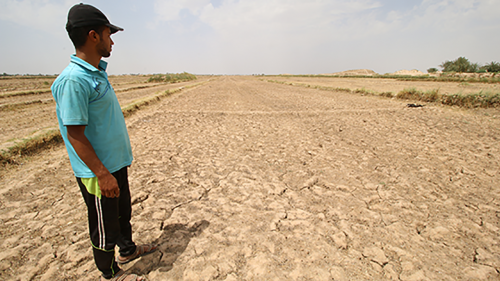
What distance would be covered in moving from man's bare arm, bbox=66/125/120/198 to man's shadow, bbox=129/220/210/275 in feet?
2.80

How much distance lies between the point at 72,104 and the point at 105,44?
51 cm

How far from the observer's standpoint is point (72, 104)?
1.32 meters

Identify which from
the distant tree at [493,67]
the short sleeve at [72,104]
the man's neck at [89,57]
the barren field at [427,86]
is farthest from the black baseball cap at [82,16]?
the distant tree at [493,67]

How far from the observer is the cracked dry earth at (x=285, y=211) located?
2.00 metres

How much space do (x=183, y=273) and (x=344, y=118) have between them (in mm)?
7324

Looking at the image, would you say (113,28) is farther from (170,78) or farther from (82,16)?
(170,78)

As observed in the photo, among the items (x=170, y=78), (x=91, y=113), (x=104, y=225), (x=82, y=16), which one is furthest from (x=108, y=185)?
(x=170, y=78)

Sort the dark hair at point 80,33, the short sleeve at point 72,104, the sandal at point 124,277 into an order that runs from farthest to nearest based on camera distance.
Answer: the sandal at point 124,277, the dark hair at point 80,33, the short sleeve at point 72,104

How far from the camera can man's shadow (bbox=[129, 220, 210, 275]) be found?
78.7 inches

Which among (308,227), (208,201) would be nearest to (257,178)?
(208,201)

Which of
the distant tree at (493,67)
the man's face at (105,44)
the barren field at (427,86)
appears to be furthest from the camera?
the distant tree at (493,67)

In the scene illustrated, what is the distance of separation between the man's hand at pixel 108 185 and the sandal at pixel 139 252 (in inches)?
30.8

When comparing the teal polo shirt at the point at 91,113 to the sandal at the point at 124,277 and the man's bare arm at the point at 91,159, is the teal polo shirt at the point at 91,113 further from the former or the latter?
the sandal at the point at 124,277

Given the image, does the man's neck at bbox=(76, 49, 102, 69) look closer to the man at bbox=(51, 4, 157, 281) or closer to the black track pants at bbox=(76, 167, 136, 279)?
the man at bbox=(51, 4, 157, 281)
